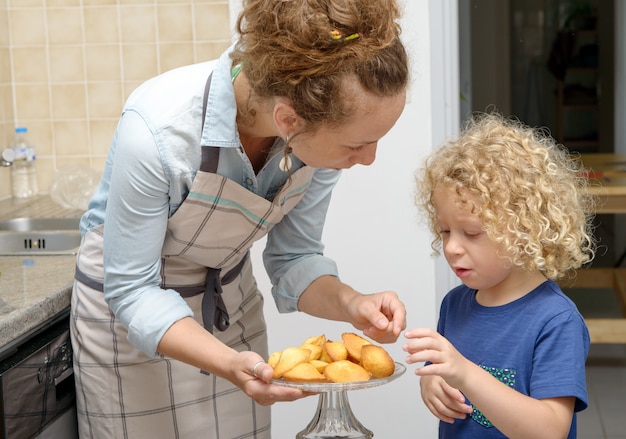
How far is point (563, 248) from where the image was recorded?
1476mm

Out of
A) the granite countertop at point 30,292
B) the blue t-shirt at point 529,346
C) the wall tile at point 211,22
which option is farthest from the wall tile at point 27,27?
the blue t-shirt at point 529,346

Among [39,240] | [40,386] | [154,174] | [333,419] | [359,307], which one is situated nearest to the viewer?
[333,419]

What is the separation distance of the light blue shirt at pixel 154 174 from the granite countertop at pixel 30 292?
0.19 metres

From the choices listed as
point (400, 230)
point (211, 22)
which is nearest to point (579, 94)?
point (400, 230)

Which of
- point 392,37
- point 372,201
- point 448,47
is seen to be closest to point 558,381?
point 392,37

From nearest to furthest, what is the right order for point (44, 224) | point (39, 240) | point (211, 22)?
point (39, 240) → point (44, 224) → point (211, 22)

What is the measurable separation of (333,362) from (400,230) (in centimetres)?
139

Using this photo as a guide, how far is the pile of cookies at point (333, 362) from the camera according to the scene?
1.22 m

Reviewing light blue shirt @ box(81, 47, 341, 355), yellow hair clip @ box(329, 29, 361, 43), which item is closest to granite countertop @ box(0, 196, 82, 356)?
light blue shirt @ box(81, 47, 341, 355)

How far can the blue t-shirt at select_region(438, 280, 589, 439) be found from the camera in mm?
1369

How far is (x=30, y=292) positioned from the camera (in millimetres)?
1663

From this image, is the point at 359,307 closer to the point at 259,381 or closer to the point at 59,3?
the point at 259,381

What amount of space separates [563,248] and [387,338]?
32 centimetres

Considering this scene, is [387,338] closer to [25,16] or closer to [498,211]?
[498,211]
